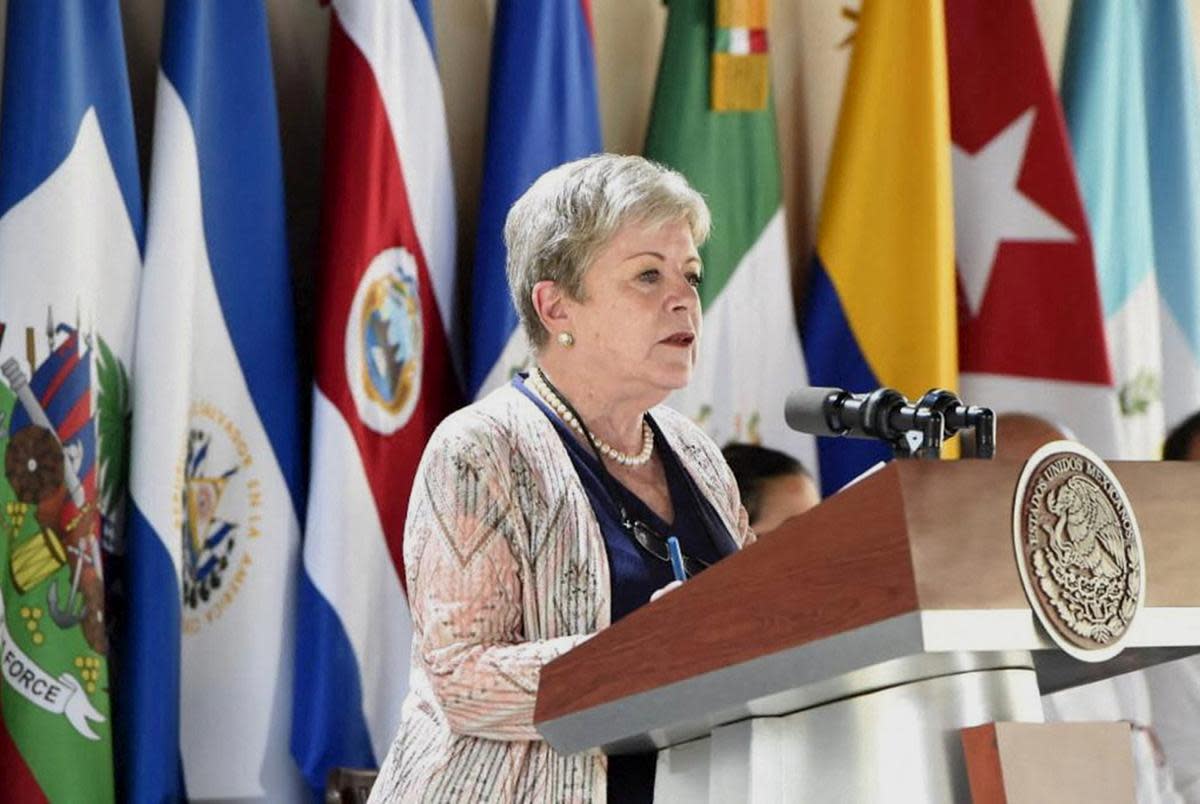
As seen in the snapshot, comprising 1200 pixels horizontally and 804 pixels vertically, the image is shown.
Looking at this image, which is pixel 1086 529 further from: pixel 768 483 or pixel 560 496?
pixel 768 483

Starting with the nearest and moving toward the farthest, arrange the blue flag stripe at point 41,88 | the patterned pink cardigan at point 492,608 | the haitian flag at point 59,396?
the patterned pink cardigan at point 492,608 → the haitian flag at point 59,396 → the blue flag stripe at point 41,88

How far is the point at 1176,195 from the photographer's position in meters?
4.80

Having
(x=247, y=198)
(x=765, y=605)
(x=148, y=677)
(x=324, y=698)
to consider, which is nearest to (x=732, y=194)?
(x=247, y=198)

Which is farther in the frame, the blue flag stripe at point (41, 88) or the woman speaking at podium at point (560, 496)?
the blue flag stripe at point (41, 88)

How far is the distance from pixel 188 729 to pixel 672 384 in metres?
1.59

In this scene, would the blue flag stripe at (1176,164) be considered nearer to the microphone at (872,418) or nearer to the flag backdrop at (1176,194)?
the flag backdrop at (1176,194)

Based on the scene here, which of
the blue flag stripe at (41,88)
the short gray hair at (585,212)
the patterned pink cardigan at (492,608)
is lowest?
the patterned pink cardigan at (492,608)

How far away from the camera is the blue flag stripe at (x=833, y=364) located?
4.28m

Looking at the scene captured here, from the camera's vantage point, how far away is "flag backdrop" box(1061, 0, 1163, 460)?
15.4 ft

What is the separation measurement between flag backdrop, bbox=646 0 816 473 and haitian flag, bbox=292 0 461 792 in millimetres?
623

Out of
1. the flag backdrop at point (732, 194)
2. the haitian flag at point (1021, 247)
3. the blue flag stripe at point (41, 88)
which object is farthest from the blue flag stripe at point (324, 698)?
the haitian flag at point (1021, 247)

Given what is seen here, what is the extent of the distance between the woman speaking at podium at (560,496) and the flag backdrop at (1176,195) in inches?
107

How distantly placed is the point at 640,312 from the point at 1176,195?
2914mm

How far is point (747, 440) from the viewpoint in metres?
4.21
